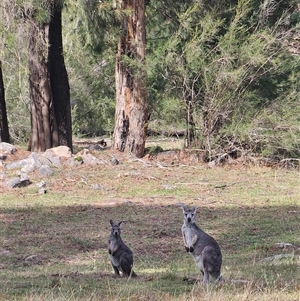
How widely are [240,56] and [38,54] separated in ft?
20.1

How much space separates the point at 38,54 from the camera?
2303 cm

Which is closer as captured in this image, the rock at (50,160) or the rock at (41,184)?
the rock at (41,184)

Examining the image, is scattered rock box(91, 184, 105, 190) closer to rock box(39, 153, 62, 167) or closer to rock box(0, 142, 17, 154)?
rock box(39, 153, 62, 167)

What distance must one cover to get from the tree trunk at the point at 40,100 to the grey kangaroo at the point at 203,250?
12.9m

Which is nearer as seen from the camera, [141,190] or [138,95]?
[141,190]

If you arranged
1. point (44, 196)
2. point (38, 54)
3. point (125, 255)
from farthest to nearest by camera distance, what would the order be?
point (38, 54) < point (44, 196) < point (125, 255)

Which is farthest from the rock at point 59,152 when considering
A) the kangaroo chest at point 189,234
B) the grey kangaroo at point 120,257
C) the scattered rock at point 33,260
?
the kangaroo chest at point 189,234

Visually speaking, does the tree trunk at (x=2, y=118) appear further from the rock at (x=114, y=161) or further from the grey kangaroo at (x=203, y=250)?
the grey kangaroo at (x=203, y=250)

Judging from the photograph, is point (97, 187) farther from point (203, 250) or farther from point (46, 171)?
point (203, 250)

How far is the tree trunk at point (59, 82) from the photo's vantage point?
79.6 ft

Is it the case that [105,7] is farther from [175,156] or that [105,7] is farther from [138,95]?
[175,156]

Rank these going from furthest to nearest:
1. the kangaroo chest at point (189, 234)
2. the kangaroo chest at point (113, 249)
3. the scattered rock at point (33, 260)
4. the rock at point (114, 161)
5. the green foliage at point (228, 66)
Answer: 1. the green foliage at point (228, 66)
2. the rock at point (114, 161)
3. the scattered rock at point (33, 260)
4. the kangaroo chest at point (113, 249)
5. the kangaroo chest at point (189, 234)

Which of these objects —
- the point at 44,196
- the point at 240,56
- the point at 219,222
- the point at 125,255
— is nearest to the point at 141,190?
the point at 44,196

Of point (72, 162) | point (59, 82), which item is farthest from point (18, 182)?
point (59, 82)
